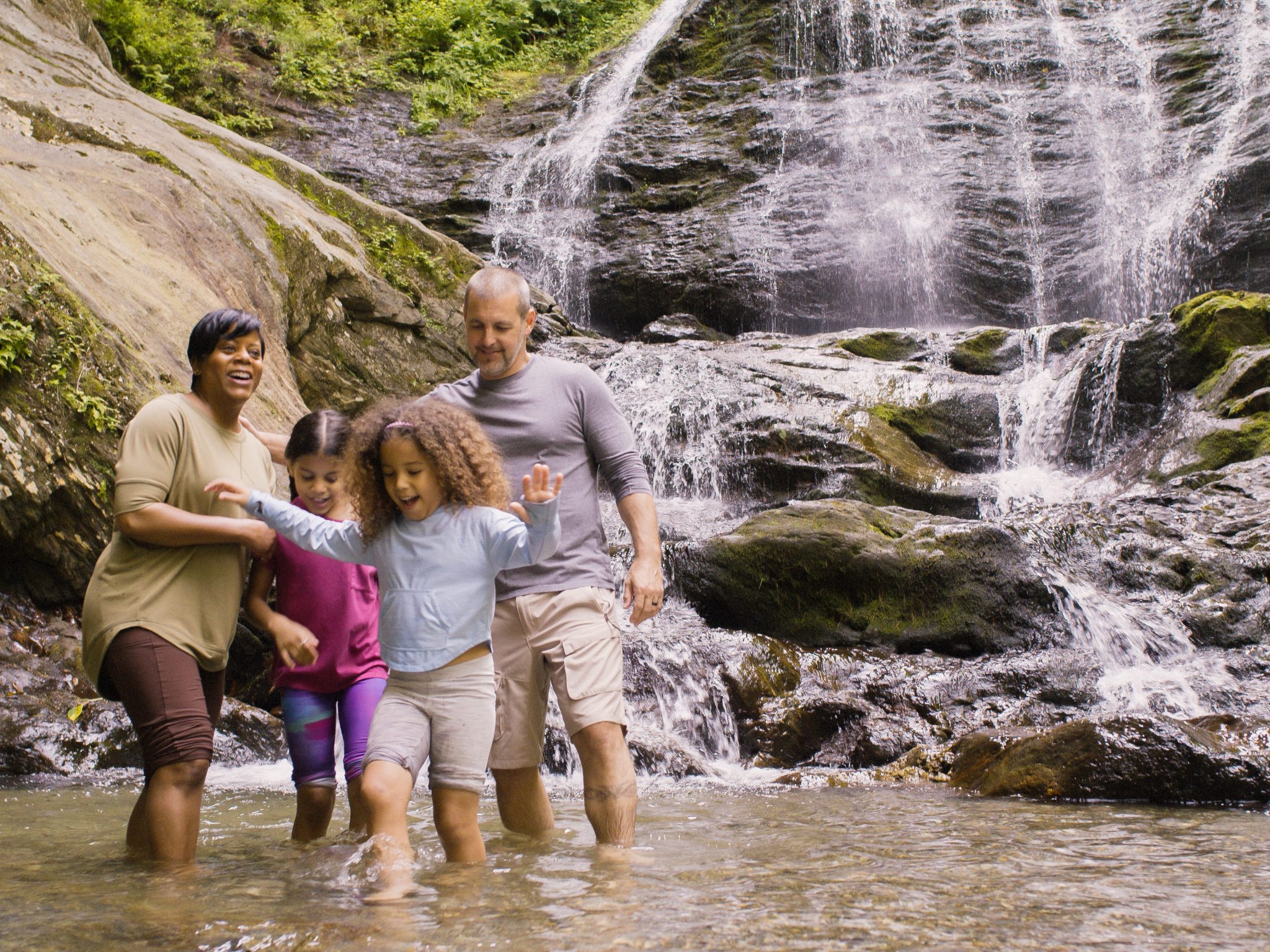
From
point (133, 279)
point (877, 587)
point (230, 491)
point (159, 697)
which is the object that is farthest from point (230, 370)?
point (877, 587)

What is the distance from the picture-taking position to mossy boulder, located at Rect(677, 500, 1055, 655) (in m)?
8.23

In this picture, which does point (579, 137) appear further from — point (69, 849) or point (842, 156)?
point (69, 849)

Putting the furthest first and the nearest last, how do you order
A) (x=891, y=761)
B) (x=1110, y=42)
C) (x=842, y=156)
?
(x=1110, y=42) < (x=842, y=156) < (x=891, y=761)

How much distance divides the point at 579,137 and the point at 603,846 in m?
18.5

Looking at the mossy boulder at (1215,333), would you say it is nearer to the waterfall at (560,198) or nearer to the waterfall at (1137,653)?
the waterfall at (1137,653)

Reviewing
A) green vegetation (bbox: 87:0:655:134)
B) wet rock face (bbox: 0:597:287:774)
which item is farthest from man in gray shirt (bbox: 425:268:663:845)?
green vegetation (bbox: 87:0:655:134)

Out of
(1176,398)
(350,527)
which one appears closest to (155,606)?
(350,527)

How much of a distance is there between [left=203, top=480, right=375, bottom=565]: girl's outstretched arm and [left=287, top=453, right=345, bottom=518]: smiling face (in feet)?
1.03

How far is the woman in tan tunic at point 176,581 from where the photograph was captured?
282 cm

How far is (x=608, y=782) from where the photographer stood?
3.08m

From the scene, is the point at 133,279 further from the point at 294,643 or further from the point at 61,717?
the point at 294,643

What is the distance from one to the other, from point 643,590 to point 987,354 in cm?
1229

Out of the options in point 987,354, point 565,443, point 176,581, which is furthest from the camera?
point 987,354

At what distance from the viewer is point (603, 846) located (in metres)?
3.12
